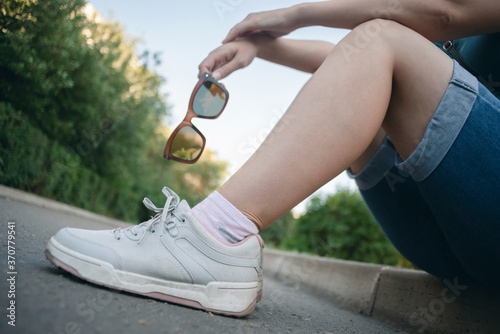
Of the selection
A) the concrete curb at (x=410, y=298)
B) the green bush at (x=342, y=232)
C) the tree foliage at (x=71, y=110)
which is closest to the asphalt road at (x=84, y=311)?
the concrete curb at (x=410, y=298)

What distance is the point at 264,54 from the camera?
5.60 feet

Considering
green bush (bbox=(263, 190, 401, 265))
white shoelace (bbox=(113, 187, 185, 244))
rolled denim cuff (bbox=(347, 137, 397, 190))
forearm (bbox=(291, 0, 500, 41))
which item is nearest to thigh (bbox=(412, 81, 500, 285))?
forearm (bbox=(291, 0, 500, 41))

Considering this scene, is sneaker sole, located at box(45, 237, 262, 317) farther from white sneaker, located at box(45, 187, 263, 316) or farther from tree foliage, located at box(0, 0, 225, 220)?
tree foliage, located at box(0, 0, 225, 220)

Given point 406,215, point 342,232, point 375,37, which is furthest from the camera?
point 342,232

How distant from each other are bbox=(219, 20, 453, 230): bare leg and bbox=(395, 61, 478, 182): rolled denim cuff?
3cm

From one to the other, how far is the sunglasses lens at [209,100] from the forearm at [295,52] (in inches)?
11.1

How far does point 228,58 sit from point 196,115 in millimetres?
284

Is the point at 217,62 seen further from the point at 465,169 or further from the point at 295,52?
the point at 465,169

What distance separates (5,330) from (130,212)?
9.68 meters

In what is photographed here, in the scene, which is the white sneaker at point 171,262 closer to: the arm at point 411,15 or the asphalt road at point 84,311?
the asphalt road at point 84,311

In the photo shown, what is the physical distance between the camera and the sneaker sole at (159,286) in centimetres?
106

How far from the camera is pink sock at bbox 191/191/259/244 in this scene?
1115 mm

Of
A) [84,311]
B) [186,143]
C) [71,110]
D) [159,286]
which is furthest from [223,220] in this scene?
[71,110]

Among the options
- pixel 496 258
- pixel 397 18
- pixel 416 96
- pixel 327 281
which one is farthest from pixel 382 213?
pixel 327 281
